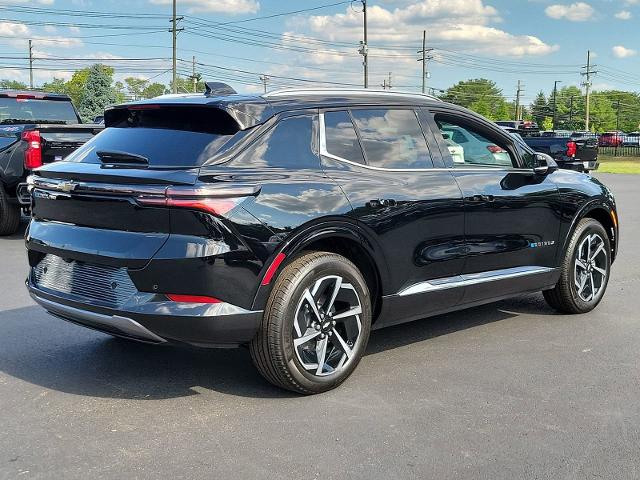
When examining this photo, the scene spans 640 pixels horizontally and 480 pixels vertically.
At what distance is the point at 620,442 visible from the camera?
361 centimetres

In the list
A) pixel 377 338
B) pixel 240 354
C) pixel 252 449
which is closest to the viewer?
pixel 252 449

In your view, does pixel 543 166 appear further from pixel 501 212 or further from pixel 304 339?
pixel 304 339

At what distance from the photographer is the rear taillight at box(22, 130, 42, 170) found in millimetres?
10117

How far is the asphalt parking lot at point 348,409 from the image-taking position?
3.35 meters

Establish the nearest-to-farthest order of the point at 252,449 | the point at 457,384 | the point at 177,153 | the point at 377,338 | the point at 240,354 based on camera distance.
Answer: the point at 252,449 → the point at 177,153 → the point at 457,384 → the point at 240,354 → the point at 377,338

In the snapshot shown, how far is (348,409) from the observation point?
4.02 m

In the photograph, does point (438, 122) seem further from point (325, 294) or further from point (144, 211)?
point (144, 211)

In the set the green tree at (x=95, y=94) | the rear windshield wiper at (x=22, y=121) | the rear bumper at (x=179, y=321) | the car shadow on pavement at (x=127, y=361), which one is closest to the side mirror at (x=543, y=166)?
the car shadow on pavement at (x=127, y=361)

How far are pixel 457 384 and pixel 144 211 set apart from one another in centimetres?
212

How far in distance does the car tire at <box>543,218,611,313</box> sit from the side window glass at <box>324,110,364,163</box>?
2.35m

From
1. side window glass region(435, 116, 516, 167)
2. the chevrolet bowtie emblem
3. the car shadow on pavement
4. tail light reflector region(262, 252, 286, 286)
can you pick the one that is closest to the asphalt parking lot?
the car shadow on pavement

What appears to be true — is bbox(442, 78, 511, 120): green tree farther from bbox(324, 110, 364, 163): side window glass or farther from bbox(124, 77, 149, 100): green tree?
bbox(324, 110, 364, 163): side window glass

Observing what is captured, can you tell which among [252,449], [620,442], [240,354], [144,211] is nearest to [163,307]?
[144,211]

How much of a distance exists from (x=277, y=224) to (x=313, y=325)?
0.67 meters
